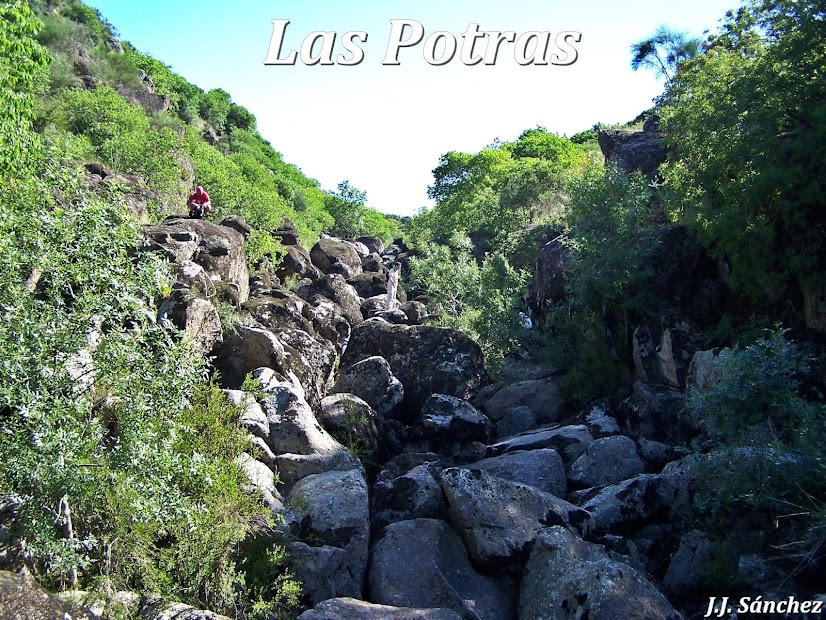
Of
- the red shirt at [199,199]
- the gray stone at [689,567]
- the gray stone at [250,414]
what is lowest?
the gray stone at [689,567]

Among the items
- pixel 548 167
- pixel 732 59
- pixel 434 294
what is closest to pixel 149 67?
pixel 548 167

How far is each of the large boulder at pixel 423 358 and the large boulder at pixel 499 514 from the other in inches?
292

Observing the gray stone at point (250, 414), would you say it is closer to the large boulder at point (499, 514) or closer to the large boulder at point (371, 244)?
the large boulder at point (499, 514)

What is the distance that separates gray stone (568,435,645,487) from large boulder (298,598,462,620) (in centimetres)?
610

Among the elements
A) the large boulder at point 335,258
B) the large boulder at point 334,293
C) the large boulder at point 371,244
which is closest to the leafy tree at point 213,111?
the large boulder at point 371,244

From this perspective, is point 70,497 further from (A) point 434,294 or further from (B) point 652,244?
(A) point 434,294

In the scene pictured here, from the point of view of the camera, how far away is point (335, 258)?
128 ft

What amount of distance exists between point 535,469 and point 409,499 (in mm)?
3059

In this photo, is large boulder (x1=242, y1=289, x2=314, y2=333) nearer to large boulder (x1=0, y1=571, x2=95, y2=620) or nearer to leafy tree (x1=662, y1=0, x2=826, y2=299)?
leafy tree (x1=662, y1=0, x2=826, y2=299)

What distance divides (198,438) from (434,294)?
825 inches

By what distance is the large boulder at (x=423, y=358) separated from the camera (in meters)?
20.0

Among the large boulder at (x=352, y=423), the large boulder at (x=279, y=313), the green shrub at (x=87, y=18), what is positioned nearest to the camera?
the large boulder at (x=352, y=423)

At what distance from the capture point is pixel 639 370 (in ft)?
62.4

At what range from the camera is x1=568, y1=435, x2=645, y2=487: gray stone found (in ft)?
47.9
